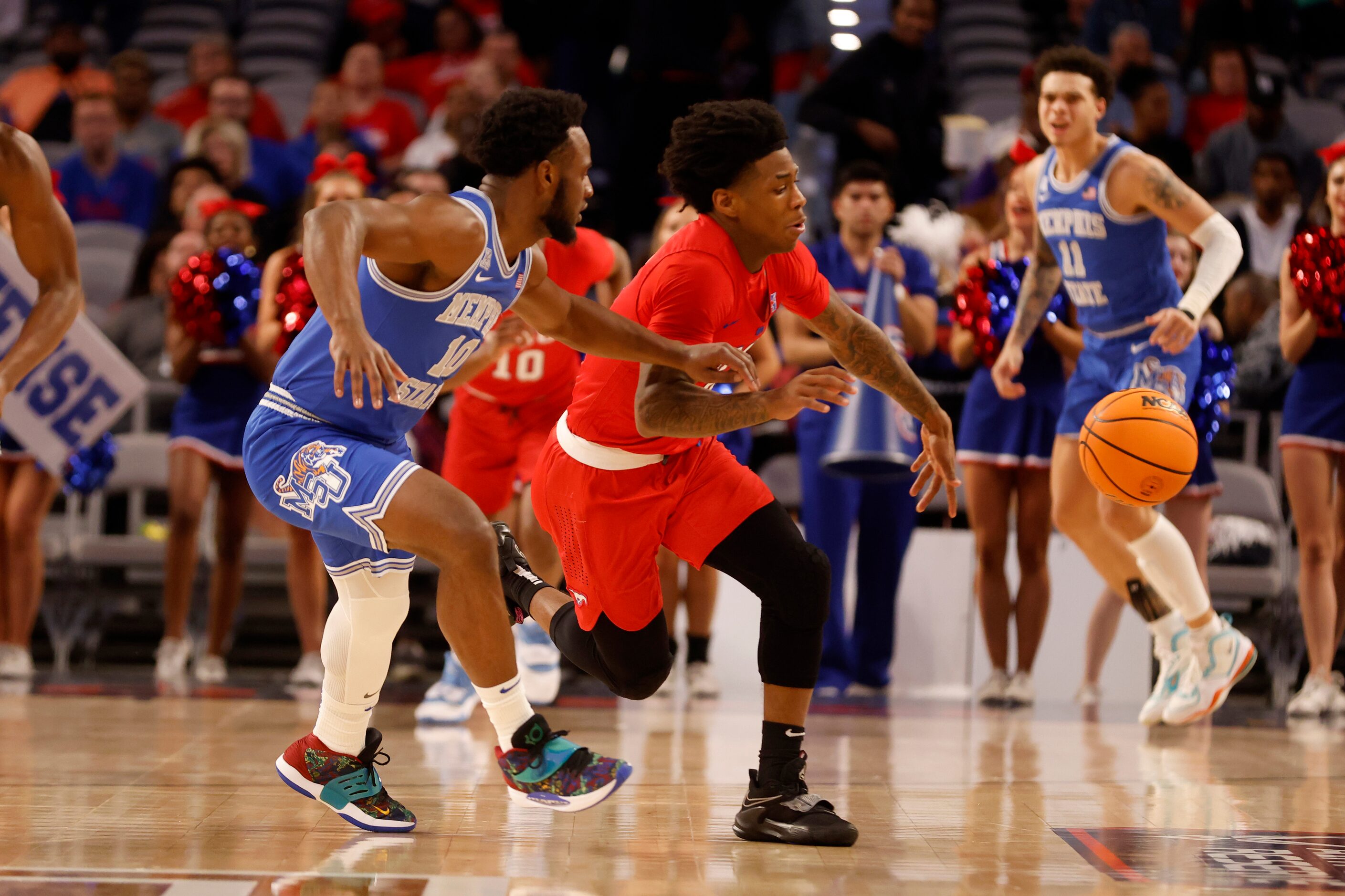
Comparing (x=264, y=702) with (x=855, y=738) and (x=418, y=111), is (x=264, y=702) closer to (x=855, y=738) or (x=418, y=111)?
(x=855, y=738)

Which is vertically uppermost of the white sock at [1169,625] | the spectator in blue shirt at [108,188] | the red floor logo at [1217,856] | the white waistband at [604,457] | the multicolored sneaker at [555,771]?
the spectator in blue shirt at [108,188]

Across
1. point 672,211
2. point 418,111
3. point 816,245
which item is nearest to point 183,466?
point 672,211

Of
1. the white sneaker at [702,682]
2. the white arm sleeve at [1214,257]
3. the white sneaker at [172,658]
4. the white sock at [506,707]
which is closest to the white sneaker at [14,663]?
the white sneaker at [172,658]

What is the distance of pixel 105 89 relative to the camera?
10133 millimetres

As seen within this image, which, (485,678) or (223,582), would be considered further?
(223,582)

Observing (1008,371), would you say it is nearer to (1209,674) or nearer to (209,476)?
(1209,674)

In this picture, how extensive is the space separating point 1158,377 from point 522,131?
2.62m

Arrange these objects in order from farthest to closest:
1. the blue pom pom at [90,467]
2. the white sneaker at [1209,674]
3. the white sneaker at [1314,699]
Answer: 1. the blue pom pom at [90,467]
2. the white sneaker at [1314,699]
3. the white sneaker at [1209,674]

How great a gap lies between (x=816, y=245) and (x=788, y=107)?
10.6 ft

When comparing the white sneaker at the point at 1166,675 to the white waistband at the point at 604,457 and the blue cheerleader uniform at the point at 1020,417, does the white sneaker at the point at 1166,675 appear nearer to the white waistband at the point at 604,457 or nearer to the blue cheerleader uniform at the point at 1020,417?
the blue cheerleader uniform at the point at 1020,417

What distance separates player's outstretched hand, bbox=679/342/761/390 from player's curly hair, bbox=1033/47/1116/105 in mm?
2457

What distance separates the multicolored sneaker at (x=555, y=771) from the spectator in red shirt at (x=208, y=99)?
7.53 metres

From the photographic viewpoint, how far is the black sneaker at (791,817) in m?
3.28

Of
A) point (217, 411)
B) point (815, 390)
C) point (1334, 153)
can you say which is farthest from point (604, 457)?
point (1334, 153)
